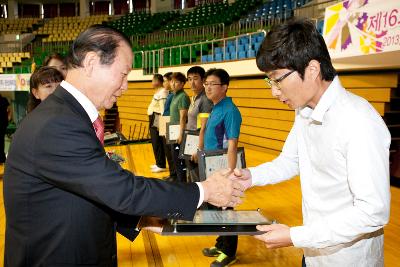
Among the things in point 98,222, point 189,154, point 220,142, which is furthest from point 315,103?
point 189,154

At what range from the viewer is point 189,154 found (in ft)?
14.9

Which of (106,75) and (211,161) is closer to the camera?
(106,75)

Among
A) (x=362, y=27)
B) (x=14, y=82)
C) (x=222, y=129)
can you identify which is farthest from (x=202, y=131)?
(x=14, y=82)

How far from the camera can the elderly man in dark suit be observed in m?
1.13

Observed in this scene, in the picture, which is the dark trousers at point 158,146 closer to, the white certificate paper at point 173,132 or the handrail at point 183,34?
the white certificate paper at point 173,132

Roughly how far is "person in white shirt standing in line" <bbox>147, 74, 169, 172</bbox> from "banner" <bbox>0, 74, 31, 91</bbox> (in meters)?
9.34

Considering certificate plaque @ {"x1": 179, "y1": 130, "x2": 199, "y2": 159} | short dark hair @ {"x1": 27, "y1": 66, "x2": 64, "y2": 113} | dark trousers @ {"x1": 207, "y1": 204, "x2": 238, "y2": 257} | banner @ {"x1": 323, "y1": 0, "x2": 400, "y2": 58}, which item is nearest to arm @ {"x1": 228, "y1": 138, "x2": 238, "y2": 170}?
dark trousers @ {"x1": 207, "y1": 204, "x2": 238, "y2": 257}

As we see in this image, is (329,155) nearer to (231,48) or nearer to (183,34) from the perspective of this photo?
(231,48)

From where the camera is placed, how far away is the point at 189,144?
4.59m

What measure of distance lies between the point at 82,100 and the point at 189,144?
11.0ft

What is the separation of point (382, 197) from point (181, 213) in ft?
2.08

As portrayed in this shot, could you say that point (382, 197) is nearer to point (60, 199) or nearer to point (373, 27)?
point (60, 199)

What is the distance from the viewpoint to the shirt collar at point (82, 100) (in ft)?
4.08

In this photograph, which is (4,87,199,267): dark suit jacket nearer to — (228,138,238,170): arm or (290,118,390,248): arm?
(290,118,390,248): arm
